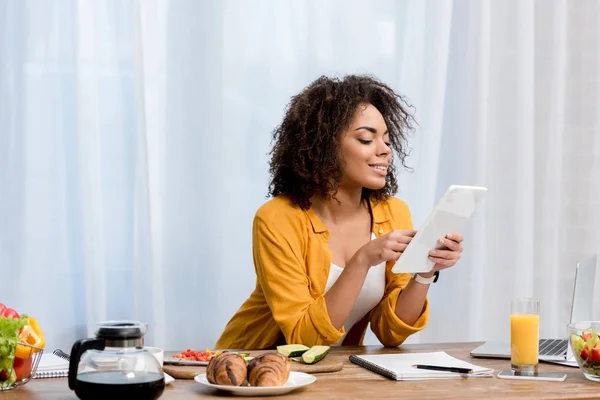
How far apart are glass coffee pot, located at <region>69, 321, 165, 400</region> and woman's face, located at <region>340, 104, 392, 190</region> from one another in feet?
3.23

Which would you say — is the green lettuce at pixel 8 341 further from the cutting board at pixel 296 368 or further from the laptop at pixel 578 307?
the laptop at pixel 578 307

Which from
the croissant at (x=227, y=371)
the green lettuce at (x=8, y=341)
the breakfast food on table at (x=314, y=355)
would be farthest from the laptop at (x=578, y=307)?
the green lettuce at (x=8, y=341)

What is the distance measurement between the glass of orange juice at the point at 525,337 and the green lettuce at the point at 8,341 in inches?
34.3

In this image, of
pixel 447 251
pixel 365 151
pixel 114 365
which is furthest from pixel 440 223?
pixel 114 365

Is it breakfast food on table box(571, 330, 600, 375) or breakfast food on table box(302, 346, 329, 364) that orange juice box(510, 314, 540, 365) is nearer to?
breakfast food on table box(571, 330, 600, 375)

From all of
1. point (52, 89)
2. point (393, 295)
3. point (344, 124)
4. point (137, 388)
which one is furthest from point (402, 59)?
point (137, 388)

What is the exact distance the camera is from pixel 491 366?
1688 millimetres

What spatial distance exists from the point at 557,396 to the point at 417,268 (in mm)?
499

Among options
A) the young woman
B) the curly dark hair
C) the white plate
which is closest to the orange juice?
the young woman

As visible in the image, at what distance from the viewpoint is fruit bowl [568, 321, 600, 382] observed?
151cm

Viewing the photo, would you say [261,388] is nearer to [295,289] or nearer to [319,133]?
[295,289]

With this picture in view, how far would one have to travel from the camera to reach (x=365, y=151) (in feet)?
6.88

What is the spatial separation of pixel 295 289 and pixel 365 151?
0.38 metres

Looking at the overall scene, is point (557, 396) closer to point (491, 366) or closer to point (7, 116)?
point (491, 366)
